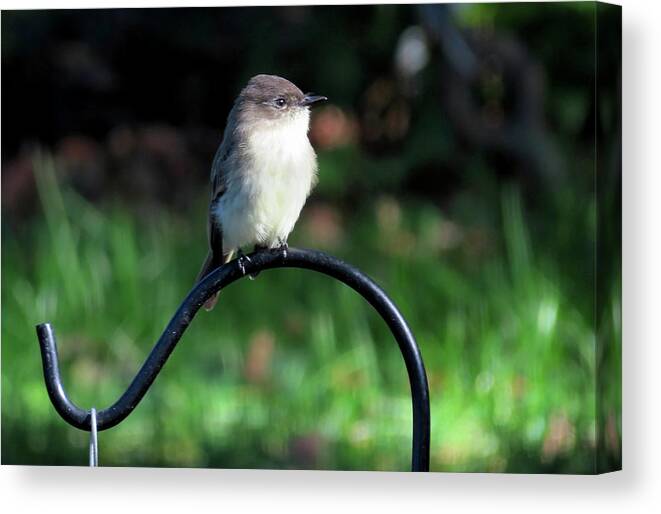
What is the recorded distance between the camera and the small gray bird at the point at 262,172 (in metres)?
3.40

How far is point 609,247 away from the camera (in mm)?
3738

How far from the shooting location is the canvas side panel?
12.2 ft

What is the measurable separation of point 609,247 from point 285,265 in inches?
56.6

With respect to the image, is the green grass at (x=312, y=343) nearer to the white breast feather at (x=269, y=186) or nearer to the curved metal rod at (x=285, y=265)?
the white breast feather at (x=269, y=186)

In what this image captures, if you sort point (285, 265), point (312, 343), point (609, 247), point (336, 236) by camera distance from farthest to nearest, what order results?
point (336, 236) < point (312, 343) < point (609, 247) < point (285, 265)

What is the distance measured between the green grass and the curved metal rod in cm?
142

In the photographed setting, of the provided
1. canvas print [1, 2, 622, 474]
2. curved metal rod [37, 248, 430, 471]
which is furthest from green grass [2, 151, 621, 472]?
curved metal rod [37, 248, 430, 471]

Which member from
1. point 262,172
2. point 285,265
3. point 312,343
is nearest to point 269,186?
point 262,172

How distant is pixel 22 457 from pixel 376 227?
144cm

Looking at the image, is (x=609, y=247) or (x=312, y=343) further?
(x=312, y=343)

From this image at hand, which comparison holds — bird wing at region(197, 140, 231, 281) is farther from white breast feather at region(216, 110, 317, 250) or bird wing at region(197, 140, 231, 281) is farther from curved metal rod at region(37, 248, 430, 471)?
curved metal rod at region(37, 248, 430, 471)

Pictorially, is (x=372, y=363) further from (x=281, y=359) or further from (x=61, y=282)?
(x=61, y=282)

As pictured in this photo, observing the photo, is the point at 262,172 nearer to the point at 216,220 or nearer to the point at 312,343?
the point at 216,220

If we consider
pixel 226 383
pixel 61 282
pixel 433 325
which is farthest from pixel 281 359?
pixel 61 282
